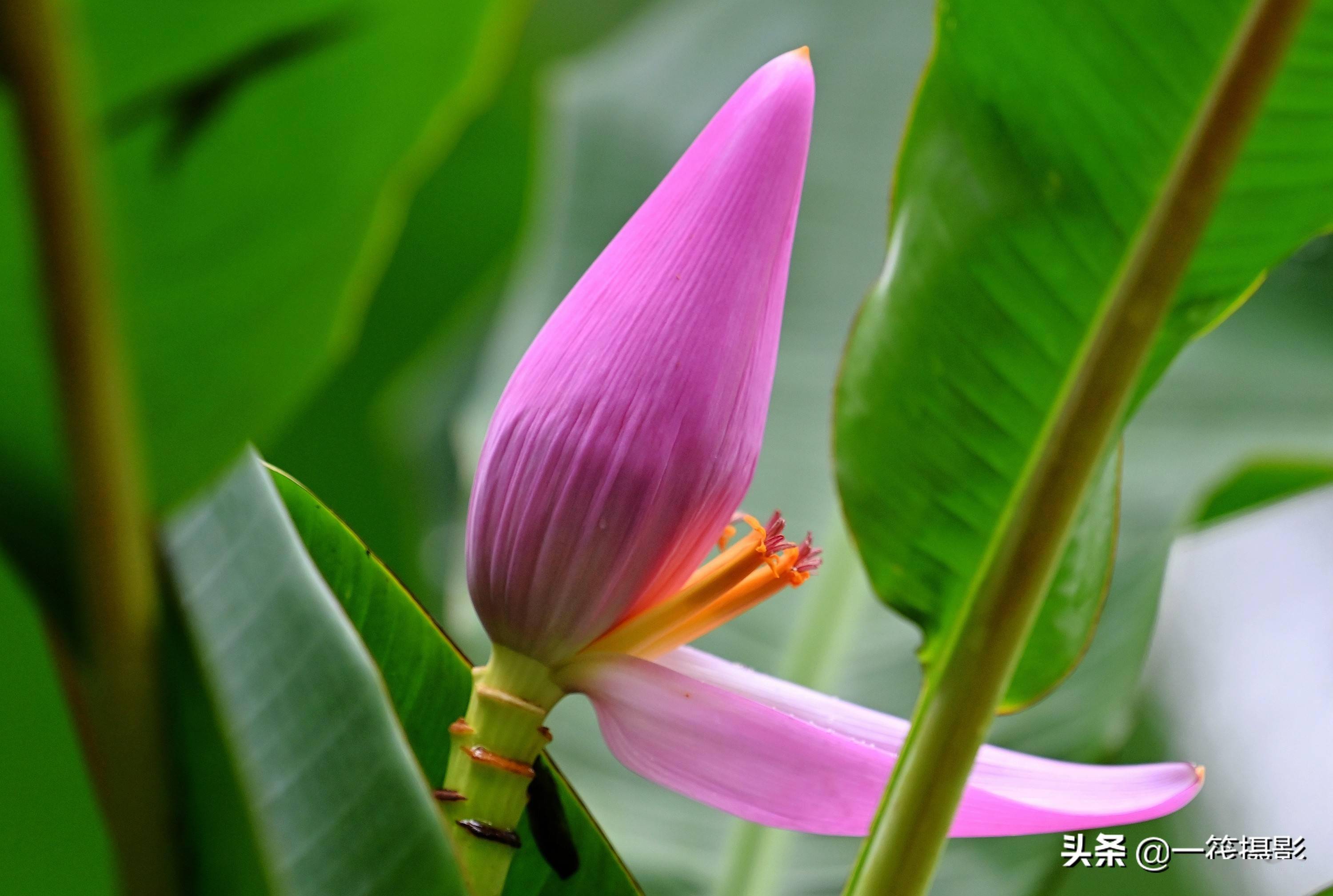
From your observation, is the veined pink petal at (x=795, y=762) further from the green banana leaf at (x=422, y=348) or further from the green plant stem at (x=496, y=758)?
the green banana leaf at (x=422, y=348)

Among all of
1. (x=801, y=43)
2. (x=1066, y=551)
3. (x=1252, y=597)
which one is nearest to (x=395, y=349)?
(x=801, y=43)

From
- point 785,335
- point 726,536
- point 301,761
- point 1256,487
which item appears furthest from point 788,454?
point 301,761

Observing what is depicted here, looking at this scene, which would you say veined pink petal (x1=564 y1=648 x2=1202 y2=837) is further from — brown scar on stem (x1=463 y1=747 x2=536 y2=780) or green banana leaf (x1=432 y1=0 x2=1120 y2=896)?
green banana leaf (x1=432 y1=0 x2=1120 y2=896)

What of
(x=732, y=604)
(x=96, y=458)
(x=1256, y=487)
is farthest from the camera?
(x=1256, y=487)

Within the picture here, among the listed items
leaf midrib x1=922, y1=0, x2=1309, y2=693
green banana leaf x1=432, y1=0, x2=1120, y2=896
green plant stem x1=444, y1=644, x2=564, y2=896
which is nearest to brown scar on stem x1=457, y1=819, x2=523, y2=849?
green plant stem x1=444, y1=644, x2=564, y2=896

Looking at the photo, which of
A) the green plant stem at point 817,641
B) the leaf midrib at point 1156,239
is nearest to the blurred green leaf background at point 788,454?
the green plant stem at point 817,641

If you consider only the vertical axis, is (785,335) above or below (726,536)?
above

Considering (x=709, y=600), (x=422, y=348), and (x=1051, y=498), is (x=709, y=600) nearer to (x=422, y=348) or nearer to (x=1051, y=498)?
(x=1051, y=498)
